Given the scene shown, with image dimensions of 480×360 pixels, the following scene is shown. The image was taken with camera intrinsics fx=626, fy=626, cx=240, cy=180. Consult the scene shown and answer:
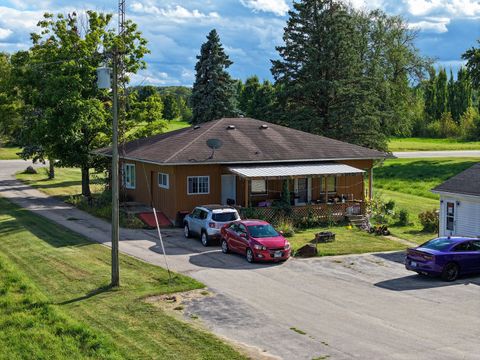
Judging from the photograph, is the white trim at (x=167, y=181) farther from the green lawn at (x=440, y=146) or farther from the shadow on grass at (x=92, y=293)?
the green lawn at (x=440, y=146)

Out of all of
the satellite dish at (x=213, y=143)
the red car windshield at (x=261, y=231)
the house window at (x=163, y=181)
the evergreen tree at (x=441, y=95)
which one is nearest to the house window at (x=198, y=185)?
the house window at (x=163, y=181)

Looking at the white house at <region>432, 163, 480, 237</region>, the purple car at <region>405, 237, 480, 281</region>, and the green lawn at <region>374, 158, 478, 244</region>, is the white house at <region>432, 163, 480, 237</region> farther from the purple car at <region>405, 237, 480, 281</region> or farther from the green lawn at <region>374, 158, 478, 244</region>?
the purple car at <region>405, 237, 480, 281</region>

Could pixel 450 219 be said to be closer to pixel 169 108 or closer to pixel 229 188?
pixel 229 188

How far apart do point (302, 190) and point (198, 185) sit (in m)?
6.36

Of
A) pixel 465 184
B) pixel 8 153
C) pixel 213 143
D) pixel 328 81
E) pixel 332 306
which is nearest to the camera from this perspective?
pixel 332 306

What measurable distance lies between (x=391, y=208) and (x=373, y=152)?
11.5 feet

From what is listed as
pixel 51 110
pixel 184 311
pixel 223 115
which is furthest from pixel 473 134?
pixel 184 311

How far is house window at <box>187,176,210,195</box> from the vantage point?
32.0 meters

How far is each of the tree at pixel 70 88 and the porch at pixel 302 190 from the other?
11.0 metres

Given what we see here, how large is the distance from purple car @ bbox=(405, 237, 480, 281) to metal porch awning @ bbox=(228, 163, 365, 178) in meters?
10.7

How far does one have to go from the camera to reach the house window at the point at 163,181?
106 ft

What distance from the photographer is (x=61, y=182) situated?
170ft

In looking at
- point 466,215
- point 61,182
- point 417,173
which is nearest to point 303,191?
point 466,215

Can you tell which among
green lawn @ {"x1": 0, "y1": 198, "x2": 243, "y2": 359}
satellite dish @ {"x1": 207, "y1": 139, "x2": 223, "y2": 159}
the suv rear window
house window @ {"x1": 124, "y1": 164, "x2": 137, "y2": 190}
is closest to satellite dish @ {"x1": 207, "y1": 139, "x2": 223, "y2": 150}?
satellite dish @ {"x1": 207, "y1": 139, "x2": 223, "y2": 159}
